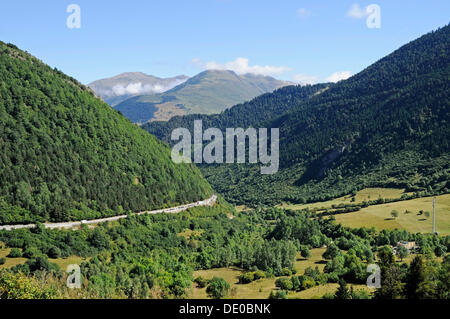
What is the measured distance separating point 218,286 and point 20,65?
350 ft

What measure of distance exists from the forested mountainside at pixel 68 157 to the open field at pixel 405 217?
55977 millimetres

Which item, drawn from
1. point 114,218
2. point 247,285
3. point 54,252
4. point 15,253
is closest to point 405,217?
point 247,285

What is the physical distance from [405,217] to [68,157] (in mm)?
106597

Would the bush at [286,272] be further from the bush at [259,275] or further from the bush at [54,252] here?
the bush at [54,252]

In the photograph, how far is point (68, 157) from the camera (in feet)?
405

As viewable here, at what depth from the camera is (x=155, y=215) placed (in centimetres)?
12662

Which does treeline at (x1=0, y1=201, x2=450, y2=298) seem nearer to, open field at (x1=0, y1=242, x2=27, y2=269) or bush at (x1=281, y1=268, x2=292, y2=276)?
bush at (x1=281, y1=268, x2=292, y2=276)

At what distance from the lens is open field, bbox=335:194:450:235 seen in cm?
13225

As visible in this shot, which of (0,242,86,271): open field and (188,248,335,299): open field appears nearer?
(188,248,335,299): open field

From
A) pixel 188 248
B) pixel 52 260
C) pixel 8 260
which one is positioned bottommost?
pixel 188 248

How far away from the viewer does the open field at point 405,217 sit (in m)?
132

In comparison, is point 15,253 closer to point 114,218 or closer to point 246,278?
point 114,218

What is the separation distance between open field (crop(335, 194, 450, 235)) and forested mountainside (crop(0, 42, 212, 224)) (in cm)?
5598

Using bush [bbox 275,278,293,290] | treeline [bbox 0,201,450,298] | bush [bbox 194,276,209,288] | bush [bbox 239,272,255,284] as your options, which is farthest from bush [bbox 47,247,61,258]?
bush [bbox 275,278,293,290]
